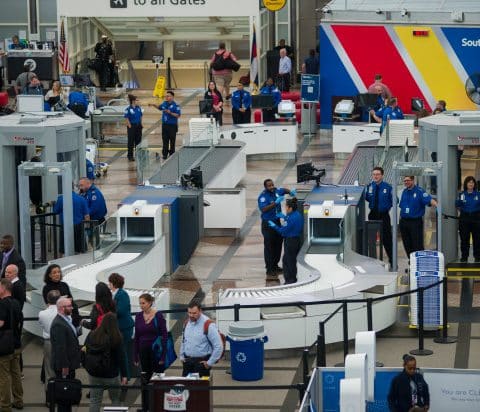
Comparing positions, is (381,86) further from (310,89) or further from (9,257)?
(9,257)

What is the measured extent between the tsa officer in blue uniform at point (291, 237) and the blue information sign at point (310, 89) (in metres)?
14.2

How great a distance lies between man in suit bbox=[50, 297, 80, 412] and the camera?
1530 centimetres

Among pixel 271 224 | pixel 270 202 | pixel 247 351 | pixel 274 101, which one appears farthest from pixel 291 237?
pixel 274 101

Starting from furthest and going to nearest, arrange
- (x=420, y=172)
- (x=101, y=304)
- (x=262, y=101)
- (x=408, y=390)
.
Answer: (x=262, y=101)
(x=420, y=172)
(x=101, y=304)
(x=408, y=390)

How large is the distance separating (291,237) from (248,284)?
4.30 ft

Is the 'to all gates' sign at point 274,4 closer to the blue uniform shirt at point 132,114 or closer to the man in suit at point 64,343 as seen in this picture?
the blue uniform shirt at point 132,114

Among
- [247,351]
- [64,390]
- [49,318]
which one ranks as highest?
[49,318]

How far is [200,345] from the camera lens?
15758mm

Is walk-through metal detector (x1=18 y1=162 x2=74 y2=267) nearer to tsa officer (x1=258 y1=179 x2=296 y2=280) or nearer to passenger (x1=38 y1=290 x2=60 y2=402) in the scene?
tsa officer (x1=258 y1=179 x2=296 y2=280)

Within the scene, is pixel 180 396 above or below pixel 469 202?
below

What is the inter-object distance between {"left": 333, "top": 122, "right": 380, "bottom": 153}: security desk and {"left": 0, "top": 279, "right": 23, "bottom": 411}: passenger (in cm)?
1676

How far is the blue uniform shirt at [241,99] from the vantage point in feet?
111

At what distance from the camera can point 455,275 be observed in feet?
71.4

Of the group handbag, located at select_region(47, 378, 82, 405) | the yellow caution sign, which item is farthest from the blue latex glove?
the yellow caution sign
